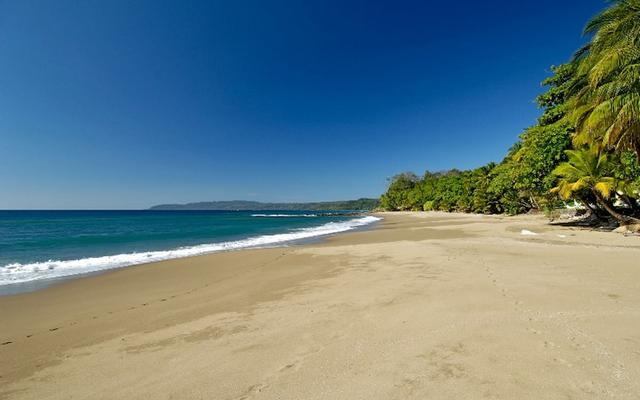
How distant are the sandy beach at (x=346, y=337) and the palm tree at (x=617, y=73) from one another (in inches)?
216

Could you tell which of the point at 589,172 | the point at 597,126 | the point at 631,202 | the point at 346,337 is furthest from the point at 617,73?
the point at 346,337

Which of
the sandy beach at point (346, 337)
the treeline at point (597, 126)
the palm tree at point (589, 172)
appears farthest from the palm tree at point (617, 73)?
the sandy beach at point (346, 337)

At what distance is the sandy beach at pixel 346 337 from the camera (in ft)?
9.97

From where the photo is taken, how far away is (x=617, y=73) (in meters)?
11.7

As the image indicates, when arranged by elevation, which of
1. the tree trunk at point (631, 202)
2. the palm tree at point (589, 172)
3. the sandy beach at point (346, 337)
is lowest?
the sandy beach at point (346, 337)

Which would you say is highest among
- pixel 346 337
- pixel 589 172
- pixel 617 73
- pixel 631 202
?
pixel 617 73

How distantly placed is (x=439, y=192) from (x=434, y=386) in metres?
79.5

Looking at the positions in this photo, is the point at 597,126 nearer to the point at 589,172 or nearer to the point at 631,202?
the point at 589,172

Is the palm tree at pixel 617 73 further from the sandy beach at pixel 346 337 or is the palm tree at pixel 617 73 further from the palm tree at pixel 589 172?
the sandy beach at pixel 346 337

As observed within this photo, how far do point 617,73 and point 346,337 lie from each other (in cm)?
1487

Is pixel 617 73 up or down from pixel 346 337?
up

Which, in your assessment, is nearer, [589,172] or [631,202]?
[589,172]

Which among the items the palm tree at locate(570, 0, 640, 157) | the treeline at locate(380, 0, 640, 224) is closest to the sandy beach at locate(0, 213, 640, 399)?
the palm tree at locate(570, 0, 640, 157)

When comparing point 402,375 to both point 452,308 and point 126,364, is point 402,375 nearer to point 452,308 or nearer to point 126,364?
point 452,308
